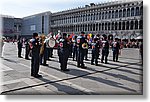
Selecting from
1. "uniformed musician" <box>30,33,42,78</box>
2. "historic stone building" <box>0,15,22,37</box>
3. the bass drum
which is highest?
"historic stone building" <box>0,15,22,37</box>

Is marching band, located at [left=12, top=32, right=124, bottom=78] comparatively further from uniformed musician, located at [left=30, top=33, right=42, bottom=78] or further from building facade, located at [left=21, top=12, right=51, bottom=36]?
building facade, located at [left=21, top=12, right=51, bottom=36]

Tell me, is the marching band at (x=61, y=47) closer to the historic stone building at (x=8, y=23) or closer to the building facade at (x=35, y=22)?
the building facade at (x=35, y=22)

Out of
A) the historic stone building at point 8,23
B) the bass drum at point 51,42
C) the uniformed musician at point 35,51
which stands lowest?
the uniformed musician at point 35,51

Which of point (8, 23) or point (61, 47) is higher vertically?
point (8, 23)

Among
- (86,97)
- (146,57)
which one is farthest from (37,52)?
(146,57)

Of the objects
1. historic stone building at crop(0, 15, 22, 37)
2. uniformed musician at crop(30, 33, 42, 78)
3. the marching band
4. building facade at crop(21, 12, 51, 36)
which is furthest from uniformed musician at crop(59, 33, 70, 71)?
historic stone building at crop(0, 15, 22, 37)

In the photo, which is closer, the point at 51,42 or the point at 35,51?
the point at 35,51

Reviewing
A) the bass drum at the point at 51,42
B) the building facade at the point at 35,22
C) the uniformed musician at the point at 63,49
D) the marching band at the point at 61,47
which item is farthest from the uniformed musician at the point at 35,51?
the bass drum at the point at 51,42

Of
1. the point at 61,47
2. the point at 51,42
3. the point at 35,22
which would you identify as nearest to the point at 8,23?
the point at 35,22

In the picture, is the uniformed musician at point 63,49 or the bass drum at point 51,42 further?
the bass drum at point 51,42

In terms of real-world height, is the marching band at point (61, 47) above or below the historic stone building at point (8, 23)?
below

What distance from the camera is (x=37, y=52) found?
4.36 m

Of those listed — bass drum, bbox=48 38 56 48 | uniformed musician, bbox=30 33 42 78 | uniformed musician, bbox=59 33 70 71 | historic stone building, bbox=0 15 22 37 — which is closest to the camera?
historic stone building, bbox=0 15 22 37

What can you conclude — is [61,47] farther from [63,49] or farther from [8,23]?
[8,23]
